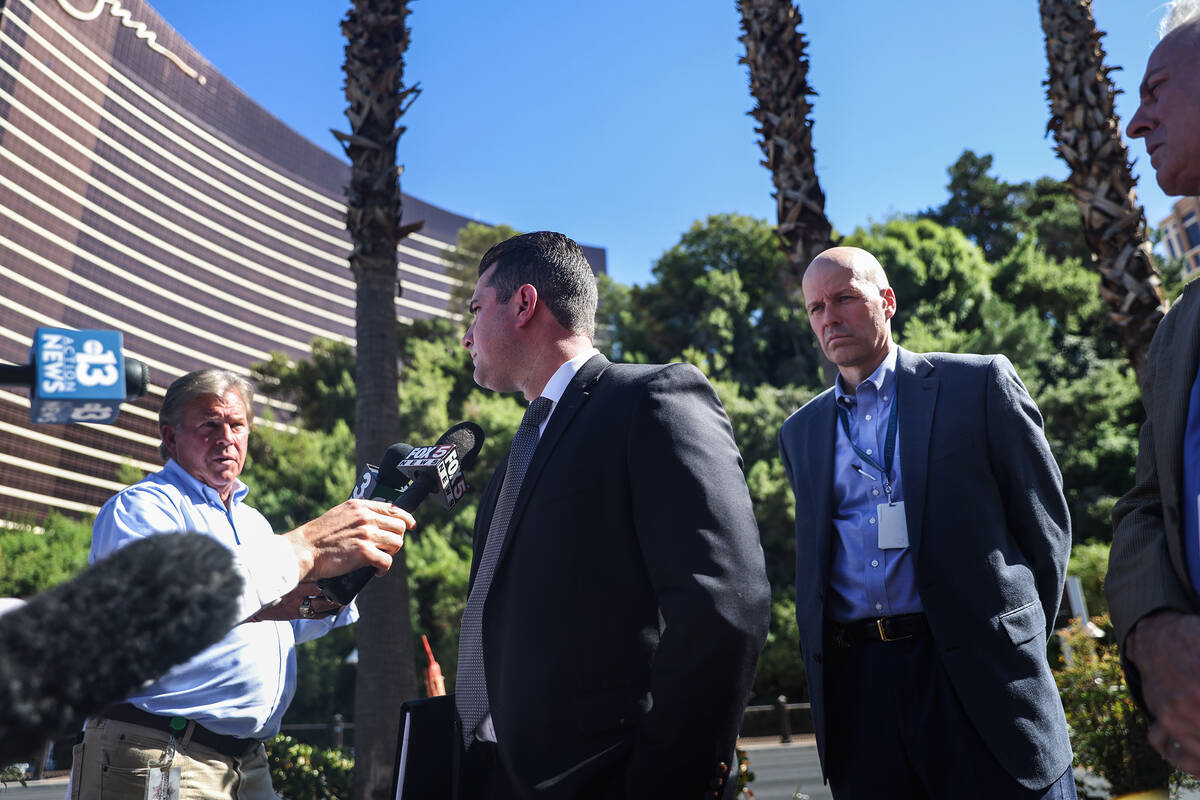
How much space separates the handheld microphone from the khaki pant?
113 centimetres

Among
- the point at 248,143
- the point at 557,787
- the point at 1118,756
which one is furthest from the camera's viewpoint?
the point at 248,143

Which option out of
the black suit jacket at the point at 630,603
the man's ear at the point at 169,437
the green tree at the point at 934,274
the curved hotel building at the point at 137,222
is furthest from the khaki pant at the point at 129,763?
the curved hotel building at the point at 137,222

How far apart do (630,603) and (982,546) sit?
1237 millimetres

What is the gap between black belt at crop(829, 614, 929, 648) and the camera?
109 inches

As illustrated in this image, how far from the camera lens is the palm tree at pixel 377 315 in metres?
7.52

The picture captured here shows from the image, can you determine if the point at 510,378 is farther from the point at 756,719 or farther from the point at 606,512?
the point at 756,719

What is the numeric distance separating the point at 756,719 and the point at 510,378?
22.9 metres

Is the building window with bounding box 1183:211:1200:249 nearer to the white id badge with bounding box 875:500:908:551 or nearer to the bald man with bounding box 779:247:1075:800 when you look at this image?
the bald man with bounding box 779:247:1075:800

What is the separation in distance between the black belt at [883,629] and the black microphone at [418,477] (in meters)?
1.28

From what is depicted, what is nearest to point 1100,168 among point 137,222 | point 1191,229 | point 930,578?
point 930,578

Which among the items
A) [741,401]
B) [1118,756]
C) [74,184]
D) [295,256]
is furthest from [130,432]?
[1118,756]

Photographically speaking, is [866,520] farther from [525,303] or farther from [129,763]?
[129,763]

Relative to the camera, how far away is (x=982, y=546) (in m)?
2.73

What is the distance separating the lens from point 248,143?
95000 millimetres
